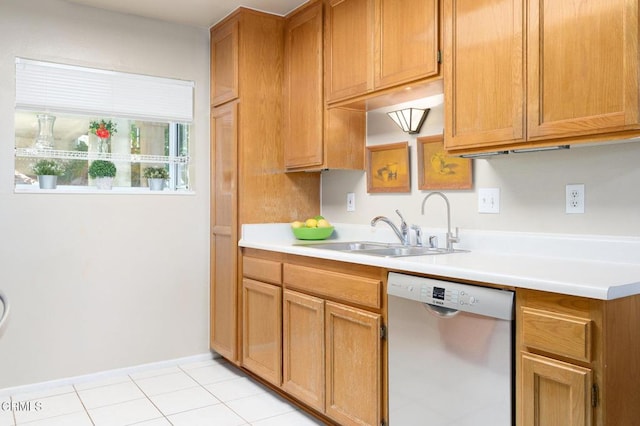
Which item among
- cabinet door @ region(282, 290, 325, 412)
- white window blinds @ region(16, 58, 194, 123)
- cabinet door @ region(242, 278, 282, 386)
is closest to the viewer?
cabinet door @ region(282, 290, 325, 412)

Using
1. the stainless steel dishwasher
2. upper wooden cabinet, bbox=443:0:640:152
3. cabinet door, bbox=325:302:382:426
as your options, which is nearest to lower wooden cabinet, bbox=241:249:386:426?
cabinet door, bbox=325:302:382:426

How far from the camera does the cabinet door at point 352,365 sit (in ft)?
6.85

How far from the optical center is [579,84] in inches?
67.2

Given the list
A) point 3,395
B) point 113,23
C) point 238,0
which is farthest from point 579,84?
point 3,395

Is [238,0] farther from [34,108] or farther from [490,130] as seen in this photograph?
[490,130]

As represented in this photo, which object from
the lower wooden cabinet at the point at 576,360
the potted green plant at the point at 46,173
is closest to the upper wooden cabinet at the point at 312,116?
the potted green plant at the point at 46,173

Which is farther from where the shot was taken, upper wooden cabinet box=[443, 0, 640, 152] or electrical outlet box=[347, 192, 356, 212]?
electrical outlet box=[347, 192, 356, 212]

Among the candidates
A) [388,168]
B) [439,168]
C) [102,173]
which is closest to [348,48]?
[388,168]

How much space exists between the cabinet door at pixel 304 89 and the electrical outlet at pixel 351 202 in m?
0.35

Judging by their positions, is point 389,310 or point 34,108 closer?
point 389,310

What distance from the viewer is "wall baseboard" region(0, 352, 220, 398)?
115 inches

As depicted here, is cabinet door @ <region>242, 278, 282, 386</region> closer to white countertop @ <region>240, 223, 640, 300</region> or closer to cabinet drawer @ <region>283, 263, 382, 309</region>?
cabinet drawer @ <region>283, 263, 382, 309</region>

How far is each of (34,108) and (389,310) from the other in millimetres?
2459

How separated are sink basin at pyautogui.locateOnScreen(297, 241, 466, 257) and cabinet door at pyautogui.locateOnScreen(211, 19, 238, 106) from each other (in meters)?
1.16
